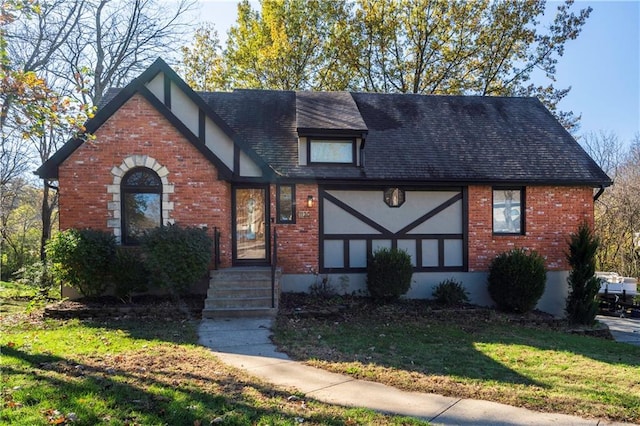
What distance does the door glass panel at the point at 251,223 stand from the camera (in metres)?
11.3

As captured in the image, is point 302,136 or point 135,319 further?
point 302,136

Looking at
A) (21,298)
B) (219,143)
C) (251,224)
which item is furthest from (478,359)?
(21,298)

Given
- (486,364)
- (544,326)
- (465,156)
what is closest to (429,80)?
(465,156)

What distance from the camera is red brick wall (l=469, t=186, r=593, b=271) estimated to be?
1198cm

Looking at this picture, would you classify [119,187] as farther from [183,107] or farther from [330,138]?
[330,138]

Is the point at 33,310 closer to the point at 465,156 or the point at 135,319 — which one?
the point at 135,319

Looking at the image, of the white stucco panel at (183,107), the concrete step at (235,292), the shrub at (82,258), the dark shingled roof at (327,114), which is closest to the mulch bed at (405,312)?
the concrete step at (235,292)

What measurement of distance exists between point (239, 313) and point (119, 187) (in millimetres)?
4352

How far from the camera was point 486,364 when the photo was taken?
6305mm

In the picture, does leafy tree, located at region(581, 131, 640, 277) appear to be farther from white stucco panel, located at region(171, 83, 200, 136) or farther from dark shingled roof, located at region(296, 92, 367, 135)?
white stucco panel, located at region(171, 83, 200, 136)

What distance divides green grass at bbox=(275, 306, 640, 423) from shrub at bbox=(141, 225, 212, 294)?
7.73ft

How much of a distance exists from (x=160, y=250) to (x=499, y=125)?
1129 cm

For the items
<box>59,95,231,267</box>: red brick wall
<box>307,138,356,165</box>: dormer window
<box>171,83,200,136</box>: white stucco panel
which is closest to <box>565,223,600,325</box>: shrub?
<box>307,138,356,165</box>: dormer window

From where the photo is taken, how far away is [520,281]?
35.6 feet
